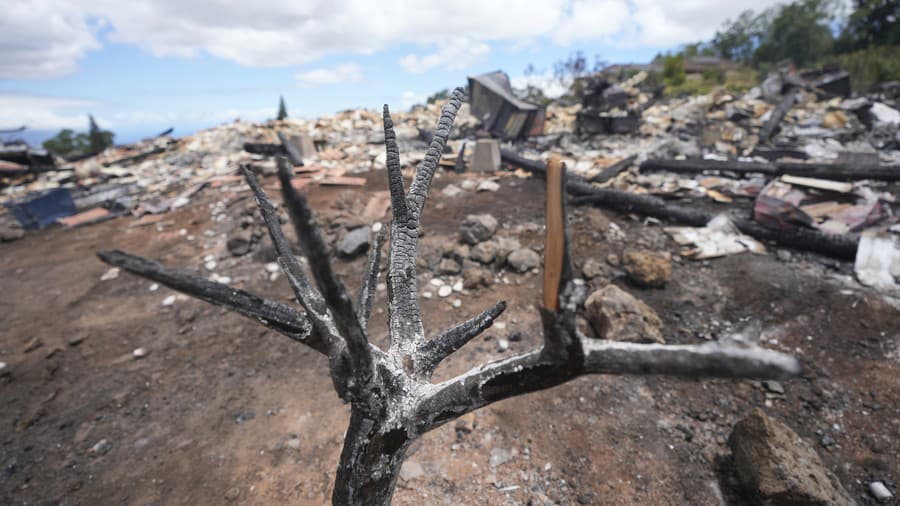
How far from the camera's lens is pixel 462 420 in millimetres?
3070

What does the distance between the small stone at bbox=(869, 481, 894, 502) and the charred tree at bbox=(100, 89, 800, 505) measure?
300cm

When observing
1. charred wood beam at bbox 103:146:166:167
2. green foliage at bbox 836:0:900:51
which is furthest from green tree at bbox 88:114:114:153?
green foliage at bbox 836:0:900:51

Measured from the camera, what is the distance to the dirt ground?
8.79ft

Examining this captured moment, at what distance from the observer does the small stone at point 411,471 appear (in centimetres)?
269

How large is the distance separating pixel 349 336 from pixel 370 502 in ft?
2.78

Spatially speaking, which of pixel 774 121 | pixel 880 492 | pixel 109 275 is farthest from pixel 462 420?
pixel 774 121

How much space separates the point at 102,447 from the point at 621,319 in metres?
4.76

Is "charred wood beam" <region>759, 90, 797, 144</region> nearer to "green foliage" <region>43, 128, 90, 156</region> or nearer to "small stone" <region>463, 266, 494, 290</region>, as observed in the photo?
"small stone" <region>463, 266, 494, 290</region>

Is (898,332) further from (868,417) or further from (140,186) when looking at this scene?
(140,186)

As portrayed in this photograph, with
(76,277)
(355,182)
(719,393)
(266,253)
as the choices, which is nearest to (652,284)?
(719,393)

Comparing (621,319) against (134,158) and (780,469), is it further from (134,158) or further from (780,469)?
(134,158)

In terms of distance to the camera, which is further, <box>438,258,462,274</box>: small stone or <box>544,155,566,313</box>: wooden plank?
<box>438,258,462,274</box>: small stone

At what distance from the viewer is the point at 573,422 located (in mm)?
3043

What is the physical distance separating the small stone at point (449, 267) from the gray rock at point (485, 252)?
26 cm
